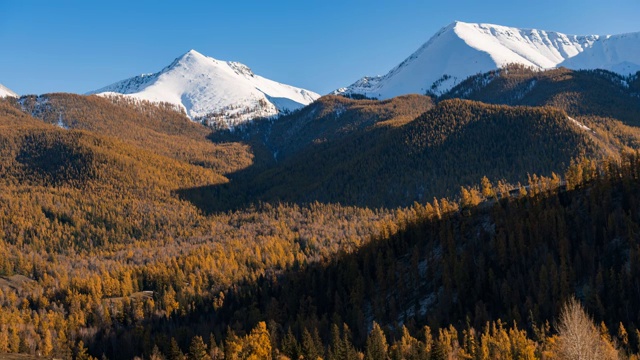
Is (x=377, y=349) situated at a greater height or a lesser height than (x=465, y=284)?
lesser

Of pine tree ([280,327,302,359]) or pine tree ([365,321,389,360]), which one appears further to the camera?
pine tree ([280,327,302,359])

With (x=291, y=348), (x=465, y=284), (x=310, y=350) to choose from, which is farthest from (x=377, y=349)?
Answer: (x=465, y=284)

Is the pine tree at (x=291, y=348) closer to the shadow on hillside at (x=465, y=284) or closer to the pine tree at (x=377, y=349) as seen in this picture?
the pine tree at (x=377, y=349)

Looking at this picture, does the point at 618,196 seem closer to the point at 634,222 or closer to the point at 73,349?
the point at 634,222

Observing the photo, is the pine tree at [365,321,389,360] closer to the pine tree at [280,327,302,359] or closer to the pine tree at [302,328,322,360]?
the pine tree at [302,328,322,360]

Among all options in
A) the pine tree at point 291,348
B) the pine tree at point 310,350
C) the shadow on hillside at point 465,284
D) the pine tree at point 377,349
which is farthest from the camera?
the shadow on hillside at point 465,284

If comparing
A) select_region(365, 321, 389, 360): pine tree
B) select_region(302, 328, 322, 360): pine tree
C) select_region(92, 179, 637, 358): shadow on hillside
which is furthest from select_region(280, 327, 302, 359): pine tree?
select_region(92, 179, 637, 358): shadow on hillside

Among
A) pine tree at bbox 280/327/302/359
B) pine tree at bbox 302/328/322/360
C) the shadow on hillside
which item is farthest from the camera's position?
the shadow on hillside

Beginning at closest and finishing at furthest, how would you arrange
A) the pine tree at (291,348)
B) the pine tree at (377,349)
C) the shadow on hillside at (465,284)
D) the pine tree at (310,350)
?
the pine tree at (377,349) < the pine tree at (310,350) < the pine tree at (291,348) < the shadow on hillside at (465,284)

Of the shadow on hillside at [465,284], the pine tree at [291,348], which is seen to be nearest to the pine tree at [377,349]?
the pine tree at [291,348]

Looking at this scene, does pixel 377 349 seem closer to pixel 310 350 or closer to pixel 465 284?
pixel 310 350

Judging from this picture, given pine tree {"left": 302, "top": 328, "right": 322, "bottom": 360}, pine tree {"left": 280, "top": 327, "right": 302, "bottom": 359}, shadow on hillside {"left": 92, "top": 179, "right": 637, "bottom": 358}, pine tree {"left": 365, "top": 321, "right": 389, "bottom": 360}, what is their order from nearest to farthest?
pine tree {"left": 365, "top": 321, "right": 389, "bottom": 360}
pine tree {"left": 302, "top": 328, "right": 322, "bottom": 360}
pine tree {"left": 280, "top": 327, "right": 302, "bottom": 359}
shadow on hillside {"left": 92, "top": 179, "right": 637, "bottom": 358}

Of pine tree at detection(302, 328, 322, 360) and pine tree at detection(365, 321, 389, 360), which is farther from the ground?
pine tree at detection(302, 328, 322, 360)

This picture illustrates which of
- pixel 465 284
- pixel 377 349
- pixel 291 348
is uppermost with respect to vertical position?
pixel 291 348
